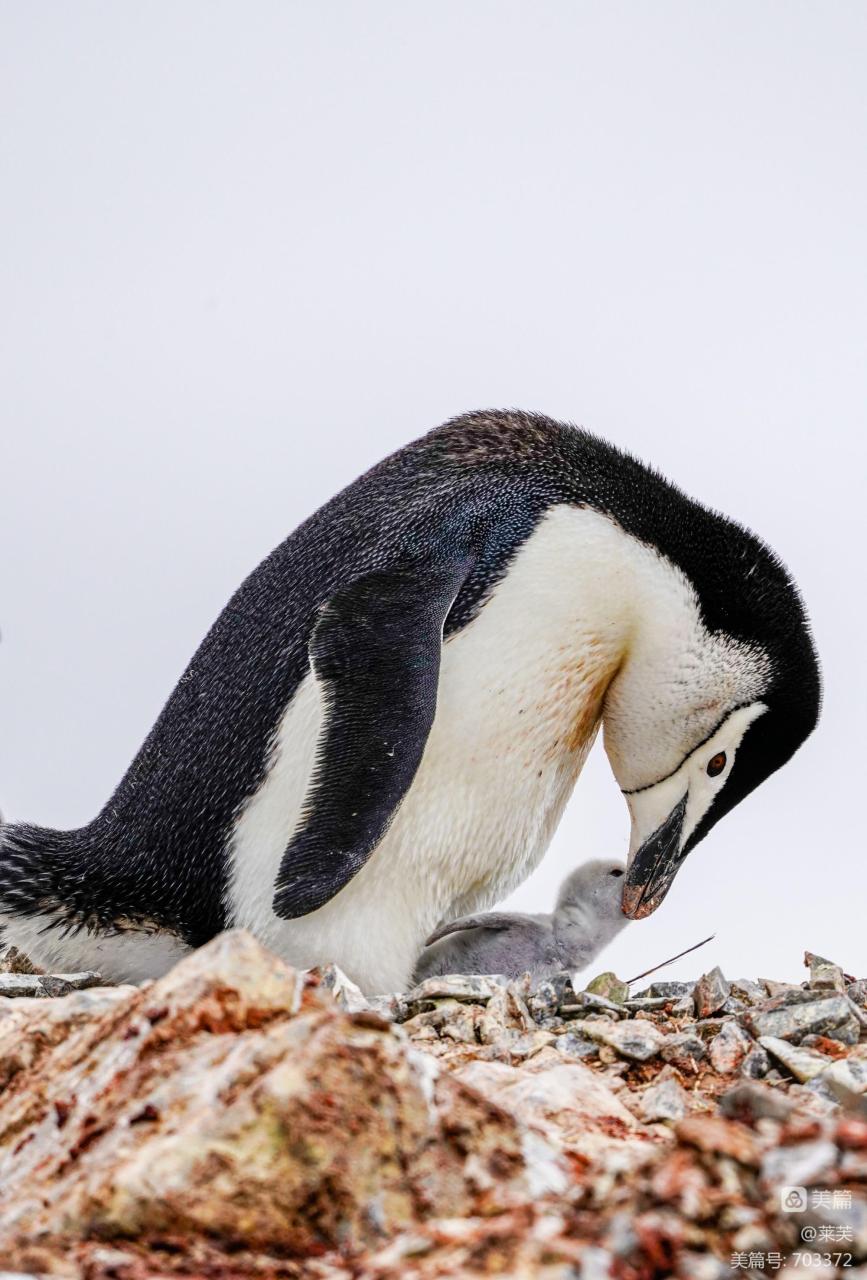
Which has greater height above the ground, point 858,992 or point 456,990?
point 858,992

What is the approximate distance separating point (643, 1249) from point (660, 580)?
9.92 ft

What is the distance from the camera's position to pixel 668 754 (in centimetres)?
433

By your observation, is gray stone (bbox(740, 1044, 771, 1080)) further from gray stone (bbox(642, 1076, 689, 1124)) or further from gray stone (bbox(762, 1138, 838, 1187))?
gray stone (bbox(762, 1138, 838, 1187))

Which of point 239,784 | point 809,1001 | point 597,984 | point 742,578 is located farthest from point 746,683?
point 239,784

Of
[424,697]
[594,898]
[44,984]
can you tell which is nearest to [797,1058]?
[424,697]

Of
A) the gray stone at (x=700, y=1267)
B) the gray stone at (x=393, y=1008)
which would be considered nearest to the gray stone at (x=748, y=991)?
the gray stone at (x=393, y=1008)

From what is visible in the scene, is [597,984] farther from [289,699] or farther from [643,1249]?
[643,1249]

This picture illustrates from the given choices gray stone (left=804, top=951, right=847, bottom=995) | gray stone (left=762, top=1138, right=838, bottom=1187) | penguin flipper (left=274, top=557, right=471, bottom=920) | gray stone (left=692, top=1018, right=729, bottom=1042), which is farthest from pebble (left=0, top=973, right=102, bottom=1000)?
gray stone (left=762, top=1138, right=838, bottom=1187)

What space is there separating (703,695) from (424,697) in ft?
3.26

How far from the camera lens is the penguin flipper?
11.7 ft

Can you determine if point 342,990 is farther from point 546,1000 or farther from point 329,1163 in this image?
point 329,1163

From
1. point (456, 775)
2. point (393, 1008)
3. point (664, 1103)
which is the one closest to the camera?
point (664, 1103)

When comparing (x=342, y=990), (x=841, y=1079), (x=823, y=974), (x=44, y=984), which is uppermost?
(x=823, y=974)

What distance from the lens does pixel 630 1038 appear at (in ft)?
9.30
